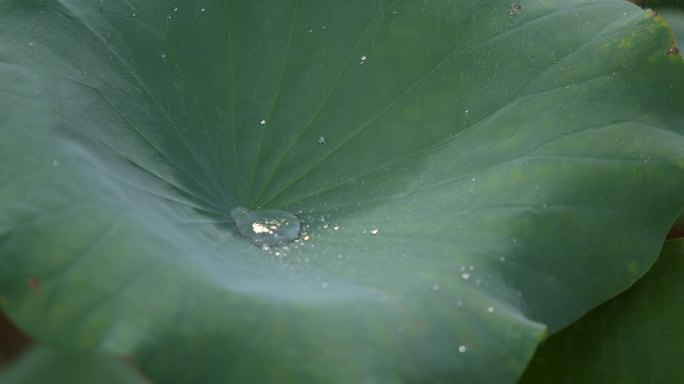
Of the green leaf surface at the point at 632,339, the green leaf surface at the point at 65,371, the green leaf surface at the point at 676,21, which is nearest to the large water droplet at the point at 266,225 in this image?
the green leaf surface at the point at 632,339

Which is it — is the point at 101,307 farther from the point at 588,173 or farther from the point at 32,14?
the point at 588,173

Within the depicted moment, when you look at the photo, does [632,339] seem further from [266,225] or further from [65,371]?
[65,371]

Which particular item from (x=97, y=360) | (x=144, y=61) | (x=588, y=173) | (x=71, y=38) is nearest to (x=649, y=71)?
(x=588, y=173)

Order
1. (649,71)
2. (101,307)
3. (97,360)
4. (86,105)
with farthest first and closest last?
(97,360)
(649,71)
(86,105)
(101,307)

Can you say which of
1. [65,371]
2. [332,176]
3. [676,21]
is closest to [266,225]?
[332,176]

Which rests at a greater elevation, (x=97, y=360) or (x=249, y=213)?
(x=249, y=213)

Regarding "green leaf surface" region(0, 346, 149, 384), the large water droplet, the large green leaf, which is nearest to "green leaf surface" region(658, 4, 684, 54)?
the large green leaf

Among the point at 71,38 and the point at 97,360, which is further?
the point at 97,360

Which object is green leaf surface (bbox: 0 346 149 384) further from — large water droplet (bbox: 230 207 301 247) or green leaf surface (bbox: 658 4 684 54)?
green leaf surface (bbox: 658 4 684 54)
